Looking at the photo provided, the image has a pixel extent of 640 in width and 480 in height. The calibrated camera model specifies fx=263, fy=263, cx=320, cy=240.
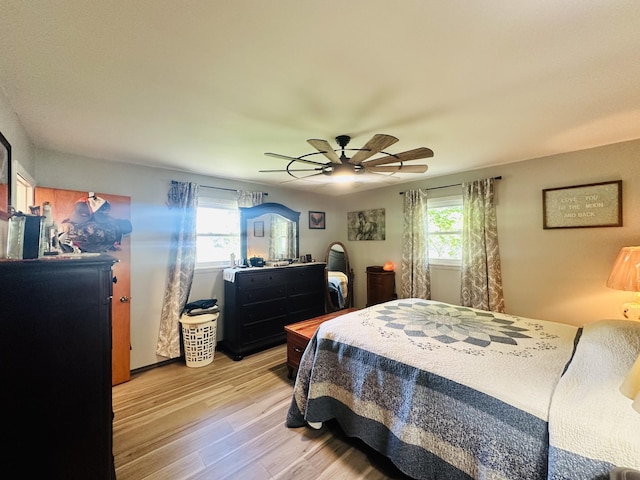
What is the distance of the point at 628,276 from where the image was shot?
7.42 feet

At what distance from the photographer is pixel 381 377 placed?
172cm

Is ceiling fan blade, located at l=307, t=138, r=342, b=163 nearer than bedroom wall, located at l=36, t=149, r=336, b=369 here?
Yes

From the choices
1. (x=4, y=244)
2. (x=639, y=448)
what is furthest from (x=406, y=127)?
(x=4, y=244)

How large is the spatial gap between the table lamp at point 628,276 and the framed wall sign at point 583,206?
0.49 metres

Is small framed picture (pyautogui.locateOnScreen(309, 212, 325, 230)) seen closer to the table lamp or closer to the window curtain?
A: the window curtain

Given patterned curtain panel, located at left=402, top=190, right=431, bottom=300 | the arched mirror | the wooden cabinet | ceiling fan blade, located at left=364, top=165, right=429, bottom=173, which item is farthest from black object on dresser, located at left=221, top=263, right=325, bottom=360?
ceiling fan blade, located at left=364, top=165, right=429, bottom=173

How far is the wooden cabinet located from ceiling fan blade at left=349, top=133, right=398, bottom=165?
2.54 m

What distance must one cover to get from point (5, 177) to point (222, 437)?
7.39 ft

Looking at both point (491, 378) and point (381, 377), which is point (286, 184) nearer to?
point (381, 377)

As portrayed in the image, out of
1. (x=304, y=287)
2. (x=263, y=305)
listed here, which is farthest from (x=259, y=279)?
(x=304, y=287)

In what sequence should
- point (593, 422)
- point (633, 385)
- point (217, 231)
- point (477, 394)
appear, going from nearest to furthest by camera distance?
point (633, 385), point (593, 422), point (477, 394), point (217, 231)

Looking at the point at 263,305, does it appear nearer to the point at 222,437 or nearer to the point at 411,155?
the point at 222,437

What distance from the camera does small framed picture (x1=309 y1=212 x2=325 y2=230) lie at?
16.1ft

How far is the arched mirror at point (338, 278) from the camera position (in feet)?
15.7
